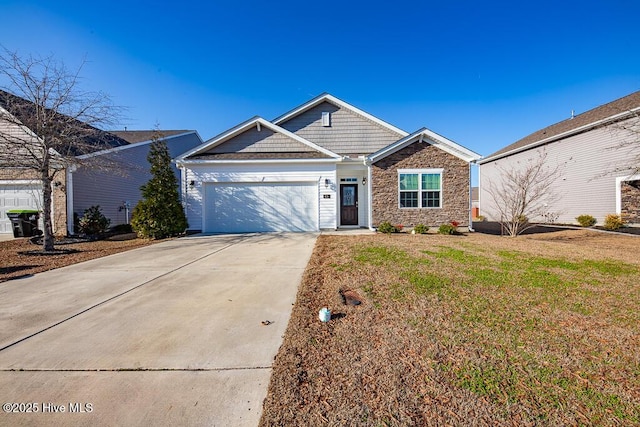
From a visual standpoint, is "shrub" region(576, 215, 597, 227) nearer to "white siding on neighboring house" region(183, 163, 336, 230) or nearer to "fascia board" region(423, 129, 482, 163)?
"fascia board" region(423, 129, 482, 163)

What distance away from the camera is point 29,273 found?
19.1 ft

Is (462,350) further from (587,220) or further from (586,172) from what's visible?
(586,172)

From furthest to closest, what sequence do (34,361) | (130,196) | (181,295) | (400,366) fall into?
(130,196) < (181,295) < (34,361) < (400,366)

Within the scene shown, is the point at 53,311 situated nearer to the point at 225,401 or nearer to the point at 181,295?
the point at 181,295

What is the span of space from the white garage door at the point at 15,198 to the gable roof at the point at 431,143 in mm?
14249

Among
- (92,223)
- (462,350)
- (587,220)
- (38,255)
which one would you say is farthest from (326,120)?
(587,220)

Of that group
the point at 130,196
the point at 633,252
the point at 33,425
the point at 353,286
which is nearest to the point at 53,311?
the point at 33,425

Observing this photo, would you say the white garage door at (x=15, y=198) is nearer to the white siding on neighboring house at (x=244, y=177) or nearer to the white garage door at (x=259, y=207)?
the white siding on neighboring house at (x=244, y=177)

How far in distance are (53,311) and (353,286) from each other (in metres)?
4.42

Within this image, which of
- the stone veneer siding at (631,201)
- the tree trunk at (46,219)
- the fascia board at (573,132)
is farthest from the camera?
the stone veneer siding at (631,201)

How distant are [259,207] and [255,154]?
7.82 ft

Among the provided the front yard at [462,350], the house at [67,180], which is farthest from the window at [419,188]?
the house at [67,180]

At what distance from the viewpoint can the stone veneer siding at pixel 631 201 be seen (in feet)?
40.3

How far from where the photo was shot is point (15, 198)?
37.5ft
